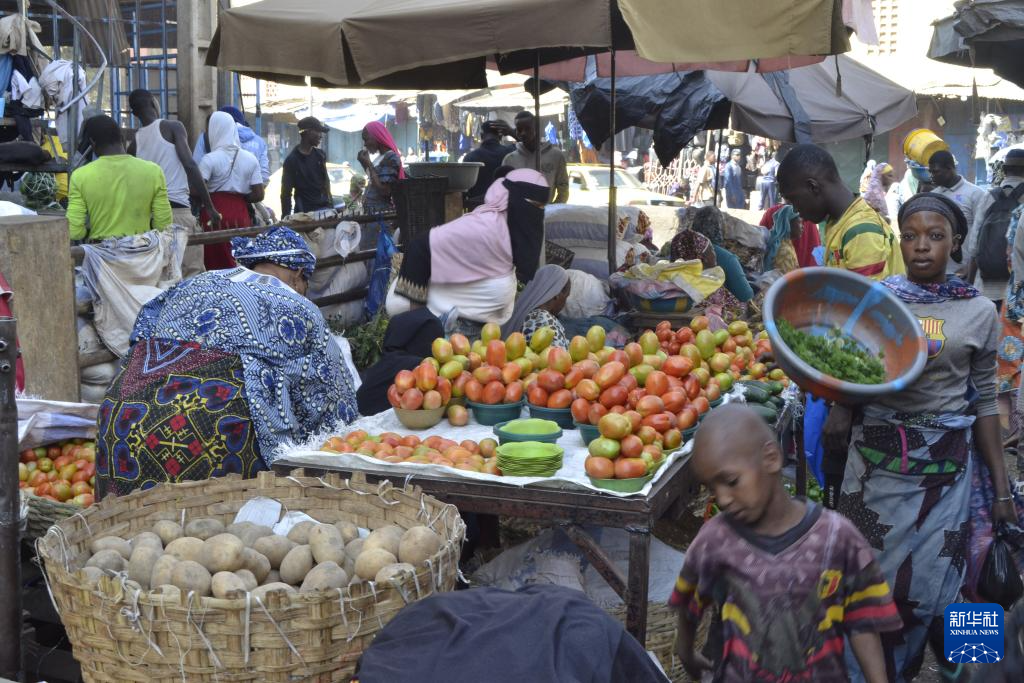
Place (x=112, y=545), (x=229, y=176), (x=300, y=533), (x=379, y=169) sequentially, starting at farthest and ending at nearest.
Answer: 1. (x=379, y=169)
2. (x=229, y=176)
3. (x=300, y=533)
4. (x=112, y=545)

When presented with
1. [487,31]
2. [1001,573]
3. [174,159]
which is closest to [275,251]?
[487,31]

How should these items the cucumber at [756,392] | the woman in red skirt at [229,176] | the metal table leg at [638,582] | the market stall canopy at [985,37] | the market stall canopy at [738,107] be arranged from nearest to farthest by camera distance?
the metal table leg at [638,582], the cucumber at [756,392], the market stall canopy at [985,37], the woman in red skirt at [229,176], the market stall canopy at [738,107]

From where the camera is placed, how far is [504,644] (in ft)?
7.34

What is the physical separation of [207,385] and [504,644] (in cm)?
198

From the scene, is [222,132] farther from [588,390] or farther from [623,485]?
[623,485]

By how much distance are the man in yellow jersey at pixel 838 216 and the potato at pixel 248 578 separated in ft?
7.92

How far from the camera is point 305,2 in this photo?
6555mm

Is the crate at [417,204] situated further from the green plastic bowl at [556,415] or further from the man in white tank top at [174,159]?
the green plastic bowl at [556,415]

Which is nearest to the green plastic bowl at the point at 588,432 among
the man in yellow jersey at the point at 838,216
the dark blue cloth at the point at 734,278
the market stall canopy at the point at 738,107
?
the man in yellow jersey at the point at 838,216

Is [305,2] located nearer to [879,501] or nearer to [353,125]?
[879,501]

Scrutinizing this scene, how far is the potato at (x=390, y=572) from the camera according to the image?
102 inches

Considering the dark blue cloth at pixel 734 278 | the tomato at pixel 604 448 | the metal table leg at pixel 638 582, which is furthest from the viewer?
the dark blue cloth at pixel 734 278

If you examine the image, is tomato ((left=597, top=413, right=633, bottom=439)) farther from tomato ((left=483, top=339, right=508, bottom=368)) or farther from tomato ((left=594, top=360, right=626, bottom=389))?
tomato ((left=483, top=339, right=508, bottom=368))

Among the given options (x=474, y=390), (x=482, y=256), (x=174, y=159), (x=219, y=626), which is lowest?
(x=219, y=626)
